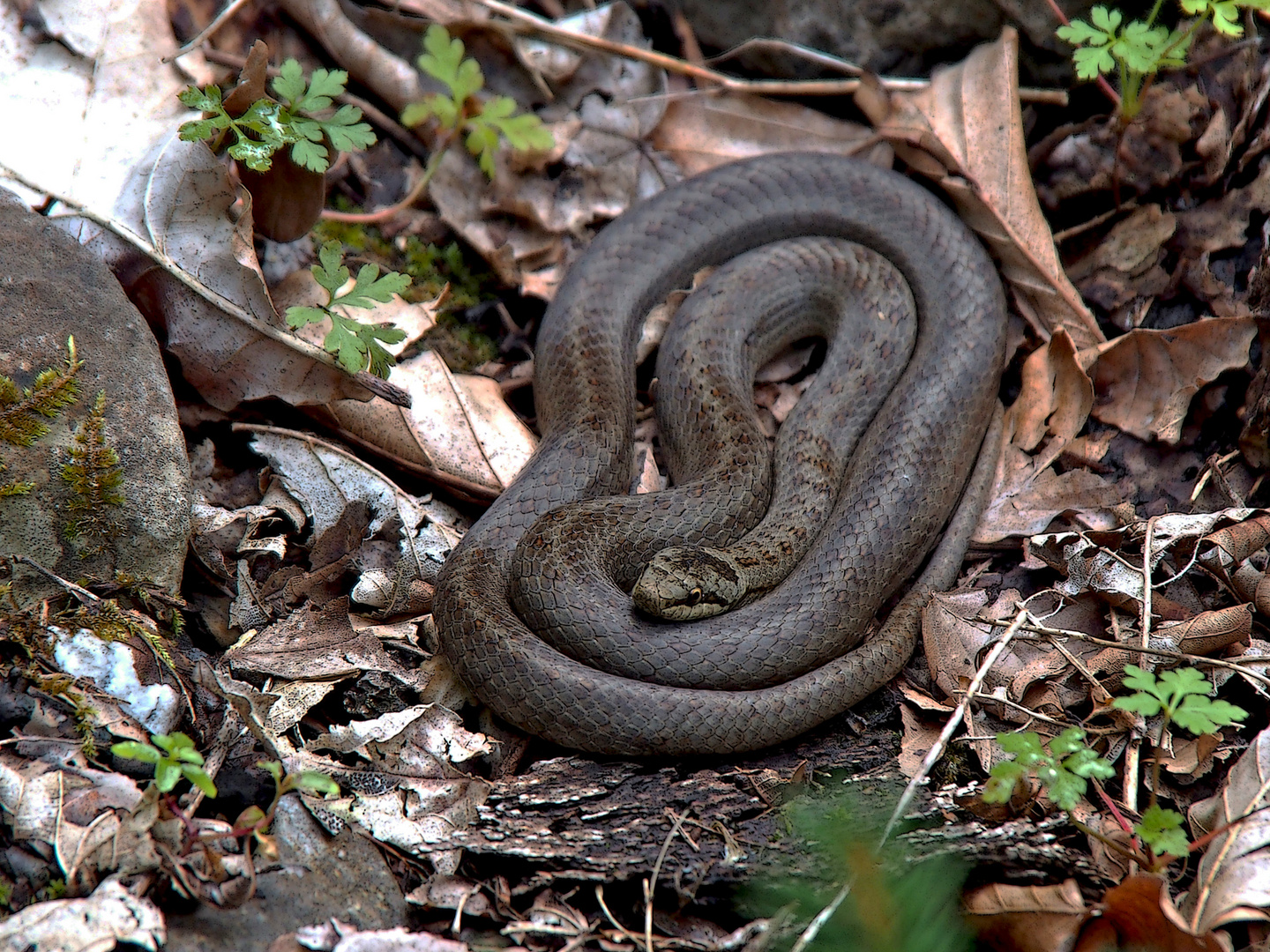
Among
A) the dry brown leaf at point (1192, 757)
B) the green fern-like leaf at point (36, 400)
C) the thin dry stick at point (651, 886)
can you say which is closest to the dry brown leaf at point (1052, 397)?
the dry brown leaf at point (1192, 757)

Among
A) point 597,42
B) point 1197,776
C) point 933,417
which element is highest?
point 597,42

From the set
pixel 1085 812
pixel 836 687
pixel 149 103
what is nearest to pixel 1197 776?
pixel 1085 812

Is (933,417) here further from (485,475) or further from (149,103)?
(149,103)

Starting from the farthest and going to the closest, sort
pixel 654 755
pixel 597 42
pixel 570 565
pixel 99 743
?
pixel 597 42 < pixel 570 565 < pixel 654 755 < pixel 99 743

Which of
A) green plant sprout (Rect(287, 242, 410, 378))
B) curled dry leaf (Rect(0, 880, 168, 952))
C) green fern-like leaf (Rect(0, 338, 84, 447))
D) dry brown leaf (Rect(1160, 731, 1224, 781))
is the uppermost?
green plant sprout (Rect(287, 242, 410, 378))

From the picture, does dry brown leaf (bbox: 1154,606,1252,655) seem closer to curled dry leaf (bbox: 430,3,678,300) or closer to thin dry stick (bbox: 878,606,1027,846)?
thin dry stick (bbox: 878,606,1027,846)

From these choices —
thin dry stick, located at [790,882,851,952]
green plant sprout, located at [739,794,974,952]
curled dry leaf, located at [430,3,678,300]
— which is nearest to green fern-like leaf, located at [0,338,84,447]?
curled dry leaf, located at [430,3,678,300]

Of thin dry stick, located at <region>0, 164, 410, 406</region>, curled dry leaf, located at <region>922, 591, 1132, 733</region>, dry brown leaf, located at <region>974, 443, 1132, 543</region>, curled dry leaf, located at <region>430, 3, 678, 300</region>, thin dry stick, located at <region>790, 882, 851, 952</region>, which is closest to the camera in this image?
thin dry stick, located at <region>790, 882, 851, 952</region>
